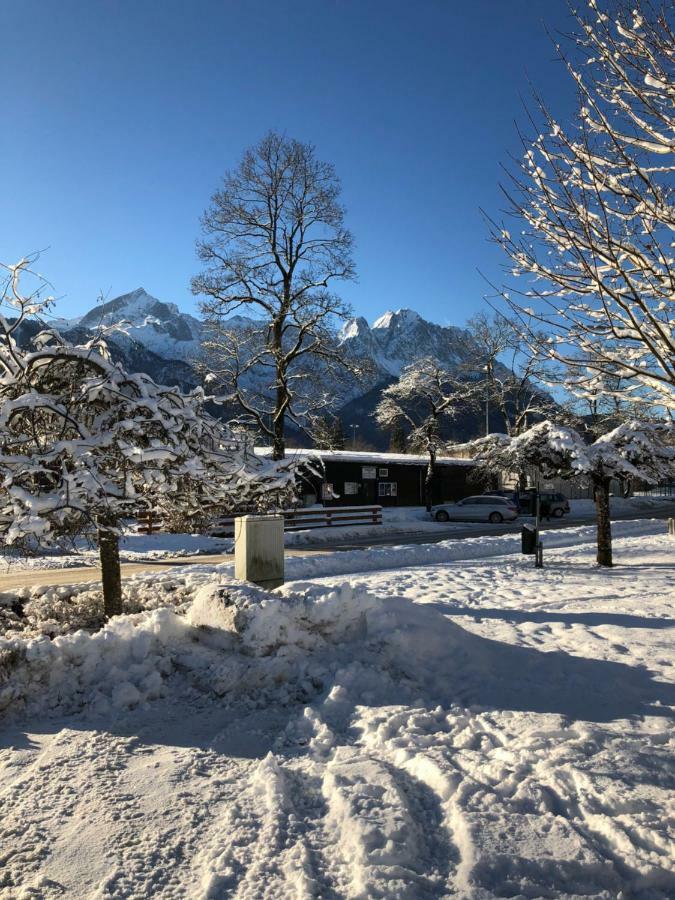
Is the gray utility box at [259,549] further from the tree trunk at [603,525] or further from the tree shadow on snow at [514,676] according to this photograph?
the tree trunk at [603,525]

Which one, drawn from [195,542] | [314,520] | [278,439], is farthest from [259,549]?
[314,520]

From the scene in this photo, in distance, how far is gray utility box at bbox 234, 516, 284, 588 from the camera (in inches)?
330

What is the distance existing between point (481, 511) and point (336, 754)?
27920 millimetres

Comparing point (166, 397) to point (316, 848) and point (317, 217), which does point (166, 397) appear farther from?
point (317, 217)

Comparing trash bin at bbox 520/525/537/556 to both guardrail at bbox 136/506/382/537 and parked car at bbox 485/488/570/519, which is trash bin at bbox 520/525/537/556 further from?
parked car at bbox 485/488/570/519

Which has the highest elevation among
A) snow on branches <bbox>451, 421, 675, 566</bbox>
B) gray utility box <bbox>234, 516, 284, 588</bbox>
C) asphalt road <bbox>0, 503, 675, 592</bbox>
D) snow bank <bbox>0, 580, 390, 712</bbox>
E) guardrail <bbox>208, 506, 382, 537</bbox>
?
snow on branches <bbox>451, 421, 675, 566</bbox>

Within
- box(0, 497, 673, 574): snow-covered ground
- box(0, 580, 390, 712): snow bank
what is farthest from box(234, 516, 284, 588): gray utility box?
box(0, 497, 673, 574): snow-covered ground

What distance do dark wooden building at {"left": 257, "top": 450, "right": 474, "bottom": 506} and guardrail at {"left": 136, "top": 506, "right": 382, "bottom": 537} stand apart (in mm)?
5111

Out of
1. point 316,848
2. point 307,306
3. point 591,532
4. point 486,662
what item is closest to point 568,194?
point 486,662

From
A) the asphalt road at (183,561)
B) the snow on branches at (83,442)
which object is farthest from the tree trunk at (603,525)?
the snow on branches at (83,442)

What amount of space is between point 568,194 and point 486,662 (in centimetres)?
430

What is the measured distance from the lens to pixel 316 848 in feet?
9.89

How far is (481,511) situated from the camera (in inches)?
1216

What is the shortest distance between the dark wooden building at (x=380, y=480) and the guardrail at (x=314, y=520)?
511 cm
